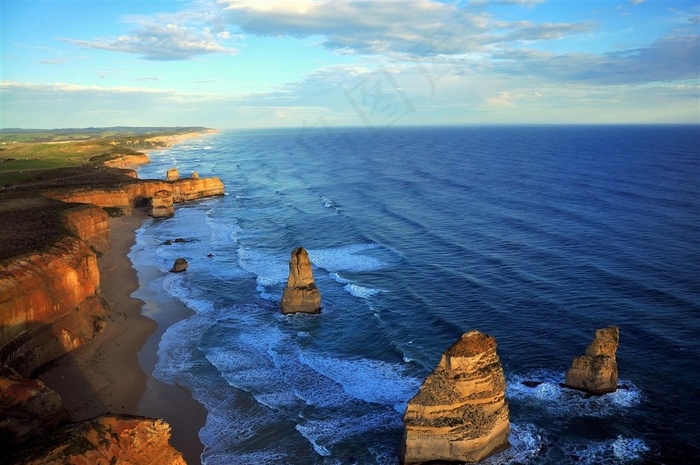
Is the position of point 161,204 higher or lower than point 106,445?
lower

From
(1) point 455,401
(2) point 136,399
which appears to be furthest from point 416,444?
(2) point 136,399

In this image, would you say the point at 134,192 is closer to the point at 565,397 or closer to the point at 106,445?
the point at 106,445

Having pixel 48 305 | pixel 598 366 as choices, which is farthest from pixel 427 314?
pixel 48 305

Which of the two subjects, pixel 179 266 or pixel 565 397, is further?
pixel 179 266

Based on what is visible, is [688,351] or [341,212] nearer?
[688,351]

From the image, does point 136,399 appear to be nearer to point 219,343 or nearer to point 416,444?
point 219,343

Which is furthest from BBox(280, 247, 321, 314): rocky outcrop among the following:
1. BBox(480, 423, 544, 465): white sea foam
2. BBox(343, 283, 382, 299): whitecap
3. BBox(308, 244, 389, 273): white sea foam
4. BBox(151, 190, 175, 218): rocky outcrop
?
BBox(151, 190, 175, 218): rocky outcrop

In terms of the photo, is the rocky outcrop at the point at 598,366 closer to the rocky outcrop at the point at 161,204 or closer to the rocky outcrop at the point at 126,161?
the rocky outcrop at the point at 161,204
